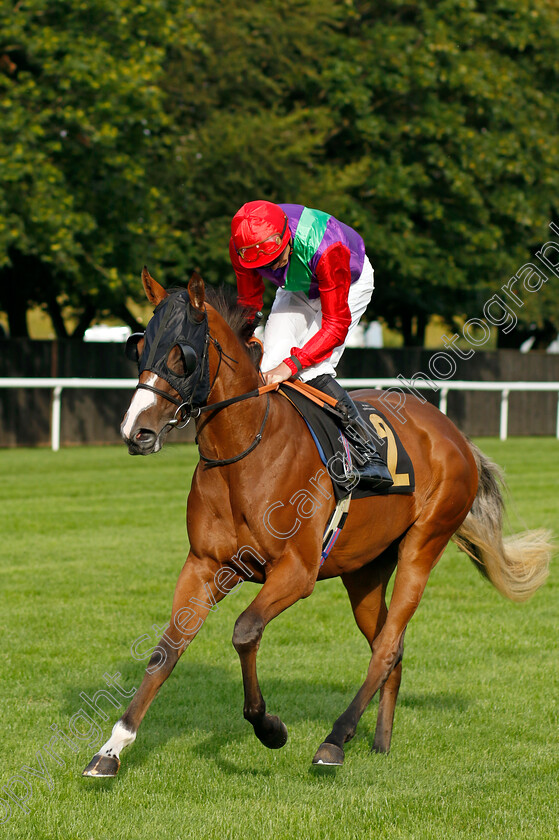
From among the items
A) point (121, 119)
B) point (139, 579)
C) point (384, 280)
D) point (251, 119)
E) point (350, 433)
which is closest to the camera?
point (350, 433)

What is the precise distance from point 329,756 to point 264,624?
525 millimetres

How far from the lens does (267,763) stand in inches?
157

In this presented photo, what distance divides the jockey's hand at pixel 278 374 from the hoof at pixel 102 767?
144cm

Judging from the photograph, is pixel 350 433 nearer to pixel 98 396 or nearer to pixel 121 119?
pixel 121 119

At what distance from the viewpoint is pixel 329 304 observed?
4125mm

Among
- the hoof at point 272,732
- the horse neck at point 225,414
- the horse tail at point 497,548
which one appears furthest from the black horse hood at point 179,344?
the horse tail at point 497,548

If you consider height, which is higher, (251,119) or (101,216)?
(251,119)

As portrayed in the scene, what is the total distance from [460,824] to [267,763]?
854mm

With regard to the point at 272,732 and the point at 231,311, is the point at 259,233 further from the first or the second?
the point at 272,732

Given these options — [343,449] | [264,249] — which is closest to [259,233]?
[264,249]

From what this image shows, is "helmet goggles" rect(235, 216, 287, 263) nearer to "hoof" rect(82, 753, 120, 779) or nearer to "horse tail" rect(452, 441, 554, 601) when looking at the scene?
"horse tail" rect(452, 441, 554, 601)

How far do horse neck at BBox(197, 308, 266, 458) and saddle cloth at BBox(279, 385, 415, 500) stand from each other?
1.16 feet

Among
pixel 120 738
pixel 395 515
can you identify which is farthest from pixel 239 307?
pixel 120 738

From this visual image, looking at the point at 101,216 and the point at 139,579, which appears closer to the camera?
the point at 139,579
